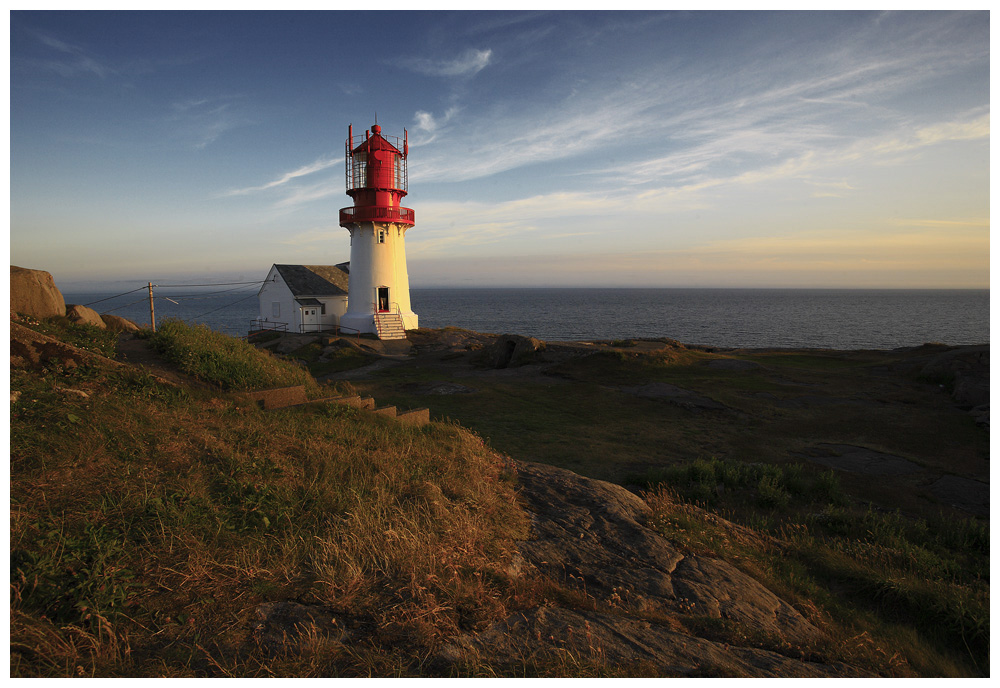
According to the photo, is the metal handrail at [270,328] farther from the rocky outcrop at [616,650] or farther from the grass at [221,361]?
the rocky outcrop at [616,650]

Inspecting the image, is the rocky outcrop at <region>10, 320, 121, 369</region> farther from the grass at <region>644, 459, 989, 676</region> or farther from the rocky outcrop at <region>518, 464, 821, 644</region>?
the grass at <region>644, 459, 989, 676</region>

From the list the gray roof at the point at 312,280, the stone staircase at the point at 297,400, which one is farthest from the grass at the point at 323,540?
the gray roof at the point at 312,280

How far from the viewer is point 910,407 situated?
58.3 feet

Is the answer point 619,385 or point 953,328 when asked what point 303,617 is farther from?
point 953,328

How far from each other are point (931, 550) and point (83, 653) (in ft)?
34.2

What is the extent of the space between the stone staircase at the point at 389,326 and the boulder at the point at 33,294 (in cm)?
2543

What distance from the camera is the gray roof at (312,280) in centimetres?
4056

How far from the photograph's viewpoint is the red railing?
3606 centimetres

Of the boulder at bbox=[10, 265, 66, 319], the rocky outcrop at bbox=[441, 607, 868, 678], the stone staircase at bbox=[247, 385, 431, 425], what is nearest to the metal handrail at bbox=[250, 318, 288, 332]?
the boulder at bbox=[10, 265, 66, 319]

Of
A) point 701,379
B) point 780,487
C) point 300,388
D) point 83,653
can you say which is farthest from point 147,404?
point 701,379

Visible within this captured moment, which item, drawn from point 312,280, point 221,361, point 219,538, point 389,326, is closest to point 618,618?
point 219,538

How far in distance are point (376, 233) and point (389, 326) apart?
22.9 ft

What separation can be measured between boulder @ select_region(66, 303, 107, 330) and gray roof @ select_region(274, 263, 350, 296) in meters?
28.9

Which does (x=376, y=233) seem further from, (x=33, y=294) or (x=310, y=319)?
(x=33, y=294)
